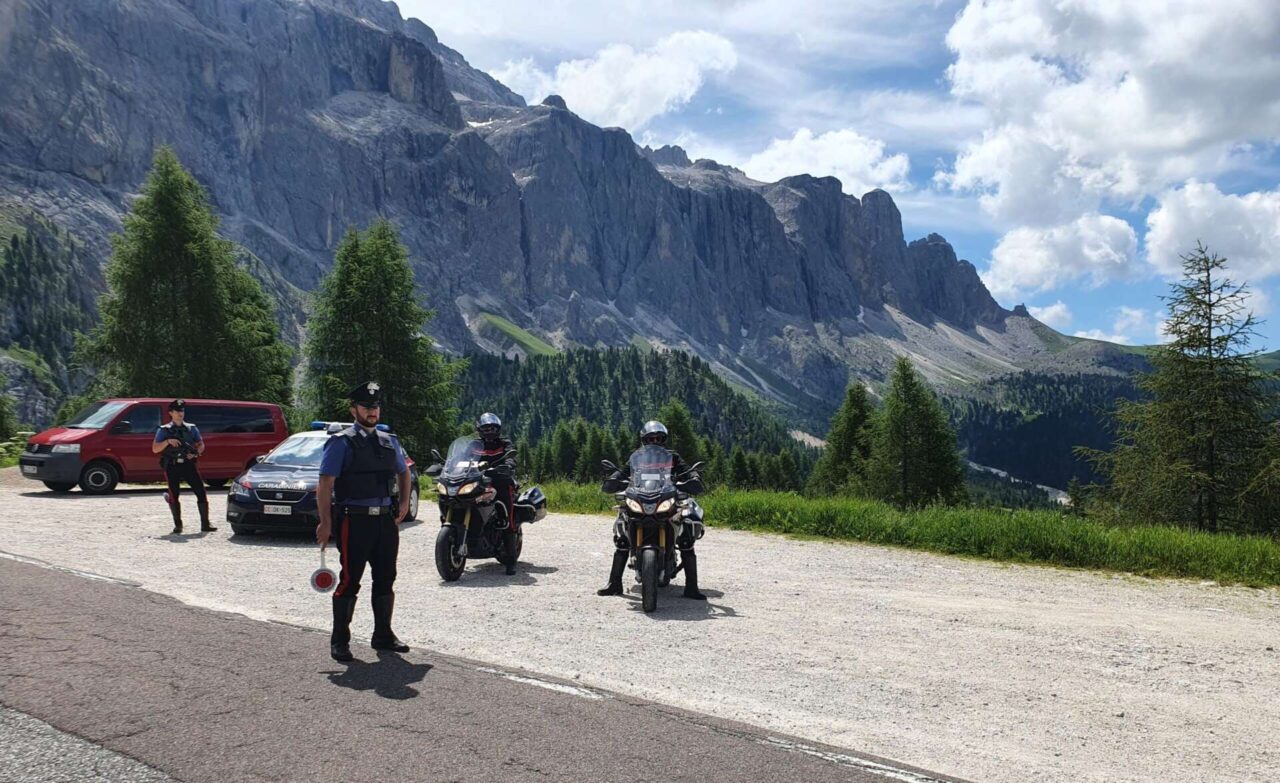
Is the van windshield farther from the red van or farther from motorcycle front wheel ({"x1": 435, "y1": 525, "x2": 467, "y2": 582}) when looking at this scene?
motorcycle front wheel ({"x1": 435, "y1": 525, "x2": 467, "y2": 582})

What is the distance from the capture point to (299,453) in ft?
51.1

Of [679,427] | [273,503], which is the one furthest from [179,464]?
[679,427]

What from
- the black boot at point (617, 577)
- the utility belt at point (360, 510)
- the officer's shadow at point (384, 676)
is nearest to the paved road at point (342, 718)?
the officer's shadow at point (384, 676)

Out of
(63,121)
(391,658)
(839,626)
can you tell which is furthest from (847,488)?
(63,121)

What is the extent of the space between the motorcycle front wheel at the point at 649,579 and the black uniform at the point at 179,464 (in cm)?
893

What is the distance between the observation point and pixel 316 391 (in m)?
33.1

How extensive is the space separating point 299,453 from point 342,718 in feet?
37.5

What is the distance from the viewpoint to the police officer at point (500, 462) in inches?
457

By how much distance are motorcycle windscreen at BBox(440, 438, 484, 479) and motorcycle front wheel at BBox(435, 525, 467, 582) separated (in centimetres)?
80

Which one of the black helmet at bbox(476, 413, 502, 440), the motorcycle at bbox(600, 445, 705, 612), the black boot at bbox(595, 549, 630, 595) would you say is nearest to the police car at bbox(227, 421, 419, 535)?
the black helmet at bbox(476, 413, 502, 440)

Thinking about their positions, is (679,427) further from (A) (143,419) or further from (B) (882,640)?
(B) (882,640)

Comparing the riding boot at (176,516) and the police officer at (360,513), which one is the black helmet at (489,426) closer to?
the police officer at (360,513)

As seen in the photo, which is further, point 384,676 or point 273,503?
point 273,503

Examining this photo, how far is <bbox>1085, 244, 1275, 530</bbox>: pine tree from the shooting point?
19.7 m
